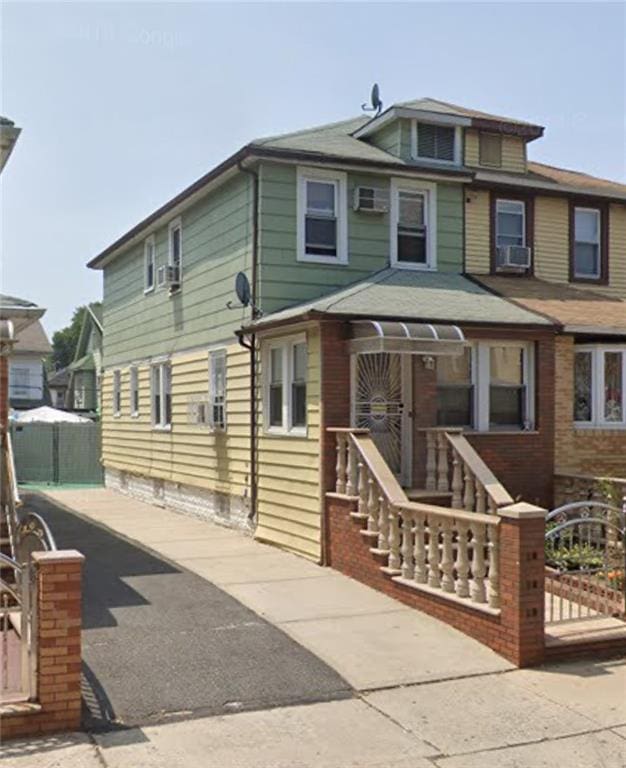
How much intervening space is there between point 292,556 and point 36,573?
687 cm

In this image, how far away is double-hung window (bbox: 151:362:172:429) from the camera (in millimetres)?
19047

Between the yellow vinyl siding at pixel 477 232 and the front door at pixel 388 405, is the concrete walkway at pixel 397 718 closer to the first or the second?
the front door at pixel 388 405

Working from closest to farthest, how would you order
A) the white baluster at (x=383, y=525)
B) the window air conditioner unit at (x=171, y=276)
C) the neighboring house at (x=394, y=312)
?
the white baluster at (x=383, y=525) → the neighboring house at (x=394, y=312) → the window air conditioner unit at (x=171, y=276)

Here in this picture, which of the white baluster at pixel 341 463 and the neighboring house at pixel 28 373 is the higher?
the neighboring house at pixel 28 373

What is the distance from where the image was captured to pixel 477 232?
15250 millimetres

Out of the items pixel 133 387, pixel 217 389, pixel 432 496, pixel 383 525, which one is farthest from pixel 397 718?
pixel 133 387

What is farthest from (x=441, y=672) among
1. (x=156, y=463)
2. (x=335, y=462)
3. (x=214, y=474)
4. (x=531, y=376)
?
(x=156, y=463)

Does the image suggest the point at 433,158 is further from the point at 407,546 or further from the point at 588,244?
the point at 407,546

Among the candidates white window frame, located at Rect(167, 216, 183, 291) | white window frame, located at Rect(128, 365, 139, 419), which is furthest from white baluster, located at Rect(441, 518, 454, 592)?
white window frame, located at Rect(128, 365, 139, 419)

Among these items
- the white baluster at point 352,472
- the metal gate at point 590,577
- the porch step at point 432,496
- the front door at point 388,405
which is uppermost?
the front door at point 388,405

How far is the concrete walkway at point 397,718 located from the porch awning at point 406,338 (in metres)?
3.42

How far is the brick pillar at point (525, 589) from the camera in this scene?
7.42 m

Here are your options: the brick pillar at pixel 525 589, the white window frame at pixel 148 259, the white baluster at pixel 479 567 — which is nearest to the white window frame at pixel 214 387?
the white window frame at pixel 148 259

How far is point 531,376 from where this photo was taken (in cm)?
1317
